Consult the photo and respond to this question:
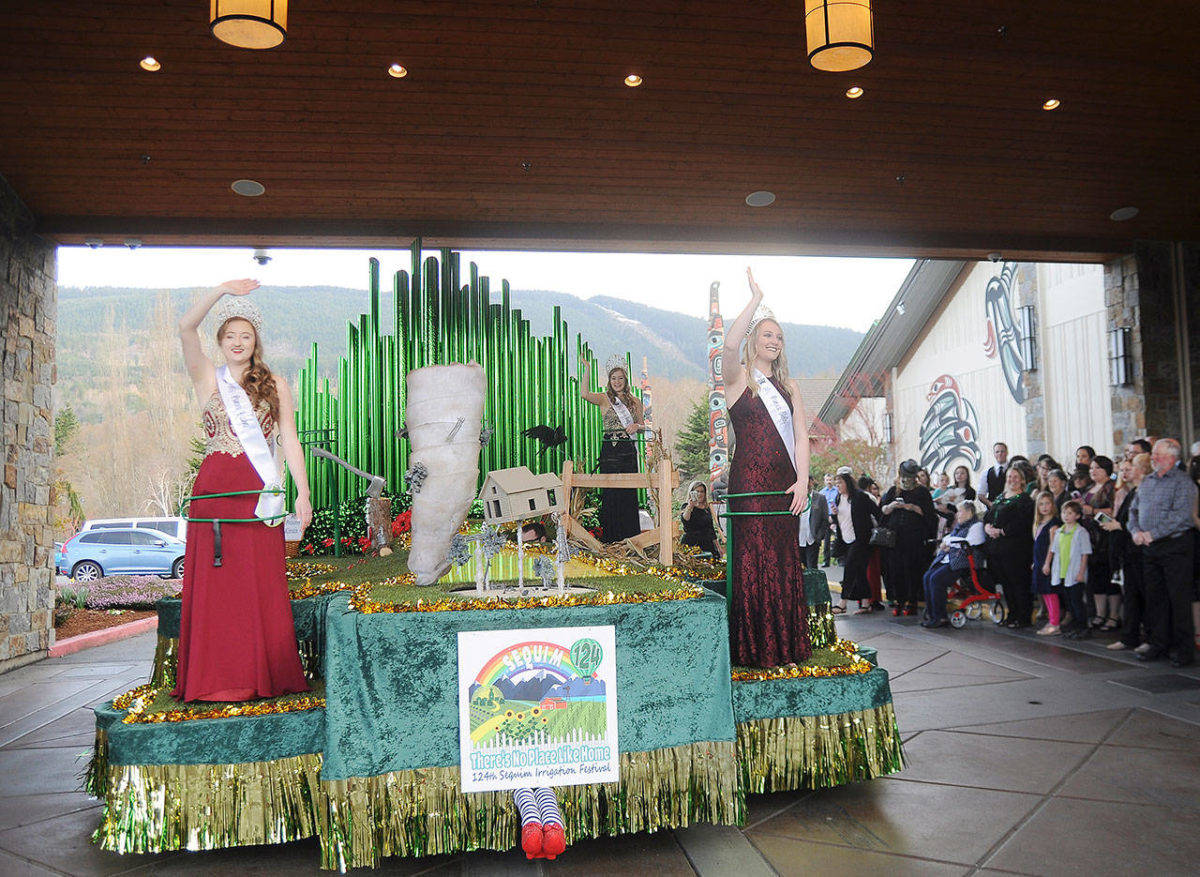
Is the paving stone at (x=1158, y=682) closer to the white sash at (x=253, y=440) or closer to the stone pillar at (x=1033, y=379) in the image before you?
the white sash at (x=253, y=440)

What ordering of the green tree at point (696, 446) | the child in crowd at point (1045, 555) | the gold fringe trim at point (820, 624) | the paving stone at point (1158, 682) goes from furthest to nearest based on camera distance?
the green tree at point (696, 446) < the child in crowd at point (1045, 555) < the paving stone at point (1158, 682) < the gold fringe trim at point (820, 624)

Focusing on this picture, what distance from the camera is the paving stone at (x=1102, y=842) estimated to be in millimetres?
2879

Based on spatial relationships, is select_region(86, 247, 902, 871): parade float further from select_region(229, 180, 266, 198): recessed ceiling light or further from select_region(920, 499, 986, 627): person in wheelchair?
select_region(920, 499, 986, 627): person in wheelchair

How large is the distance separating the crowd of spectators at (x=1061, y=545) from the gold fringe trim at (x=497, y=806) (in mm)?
4566

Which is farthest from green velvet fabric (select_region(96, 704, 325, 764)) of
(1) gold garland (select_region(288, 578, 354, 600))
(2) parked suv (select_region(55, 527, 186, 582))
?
(2) parked suv (select_region(55, 527, 186, 582))

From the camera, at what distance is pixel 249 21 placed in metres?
3.49

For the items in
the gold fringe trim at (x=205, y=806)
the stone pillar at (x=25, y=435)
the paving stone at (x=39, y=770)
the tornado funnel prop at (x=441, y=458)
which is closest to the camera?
the gold fringe trim at (x=205, y=806)

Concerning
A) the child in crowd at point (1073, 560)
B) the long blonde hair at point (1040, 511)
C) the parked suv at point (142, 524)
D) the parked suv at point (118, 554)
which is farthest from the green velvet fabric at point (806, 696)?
the parked suv at point (142, 524)

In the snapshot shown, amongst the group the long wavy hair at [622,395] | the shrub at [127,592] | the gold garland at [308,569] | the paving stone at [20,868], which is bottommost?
the shrub at [127,592]

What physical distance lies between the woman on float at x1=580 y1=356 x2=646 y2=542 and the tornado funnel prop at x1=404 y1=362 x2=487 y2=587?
263 centimetres

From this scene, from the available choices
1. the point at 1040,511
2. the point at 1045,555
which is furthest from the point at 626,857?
the point at 1040,511

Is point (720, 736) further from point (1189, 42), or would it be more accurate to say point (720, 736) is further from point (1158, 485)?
point (1189, 42)

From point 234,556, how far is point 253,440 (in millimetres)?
439

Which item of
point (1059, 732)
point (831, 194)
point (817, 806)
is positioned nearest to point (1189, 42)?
point (831, 194)
